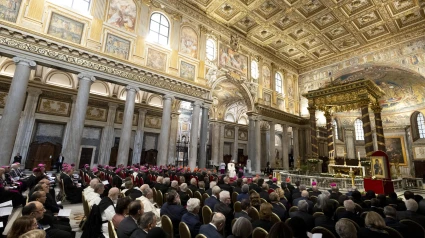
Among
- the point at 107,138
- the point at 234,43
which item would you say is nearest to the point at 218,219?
the point at 107,138

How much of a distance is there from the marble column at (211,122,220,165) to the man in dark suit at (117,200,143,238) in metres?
19.1

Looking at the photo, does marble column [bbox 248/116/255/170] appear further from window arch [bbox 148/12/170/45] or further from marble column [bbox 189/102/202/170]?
window arch [bbox 148/12/170/45]

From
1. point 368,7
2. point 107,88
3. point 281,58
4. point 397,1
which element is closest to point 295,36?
point 281,58

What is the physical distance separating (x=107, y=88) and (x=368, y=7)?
20083 millimetres

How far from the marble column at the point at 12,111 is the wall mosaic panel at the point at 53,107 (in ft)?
16.7

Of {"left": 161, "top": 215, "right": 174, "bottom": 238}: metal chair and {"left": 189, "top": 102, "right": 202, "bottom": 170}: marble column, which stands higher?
{"left": 189, "top": 102, "right": 202, "bottom": 170}: marble column

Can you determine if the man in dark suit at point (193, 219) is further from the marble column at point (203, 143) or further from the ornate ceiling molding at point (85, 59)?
the marble column at point (203, 143)

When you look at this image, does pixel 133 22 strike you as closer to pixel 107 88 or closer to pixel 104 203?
pixel 107 88

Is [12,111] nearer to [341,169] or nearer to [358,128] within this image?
[341,169]

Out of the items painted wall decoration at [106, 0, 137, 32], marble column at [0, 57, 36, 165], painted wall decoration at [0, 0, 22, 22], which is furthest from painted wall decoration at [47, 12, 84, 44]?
marble column at [0, 57, 36, 165]

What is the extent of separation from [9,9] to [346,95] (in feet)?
61.7

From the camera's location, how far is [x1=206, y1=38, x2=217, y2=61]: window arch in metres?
15.9

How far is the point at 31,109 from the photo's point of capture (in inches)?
487

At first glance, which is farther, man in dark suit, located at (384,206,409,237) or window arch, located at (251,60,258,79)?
window arch, located at (251,60,258,79)
